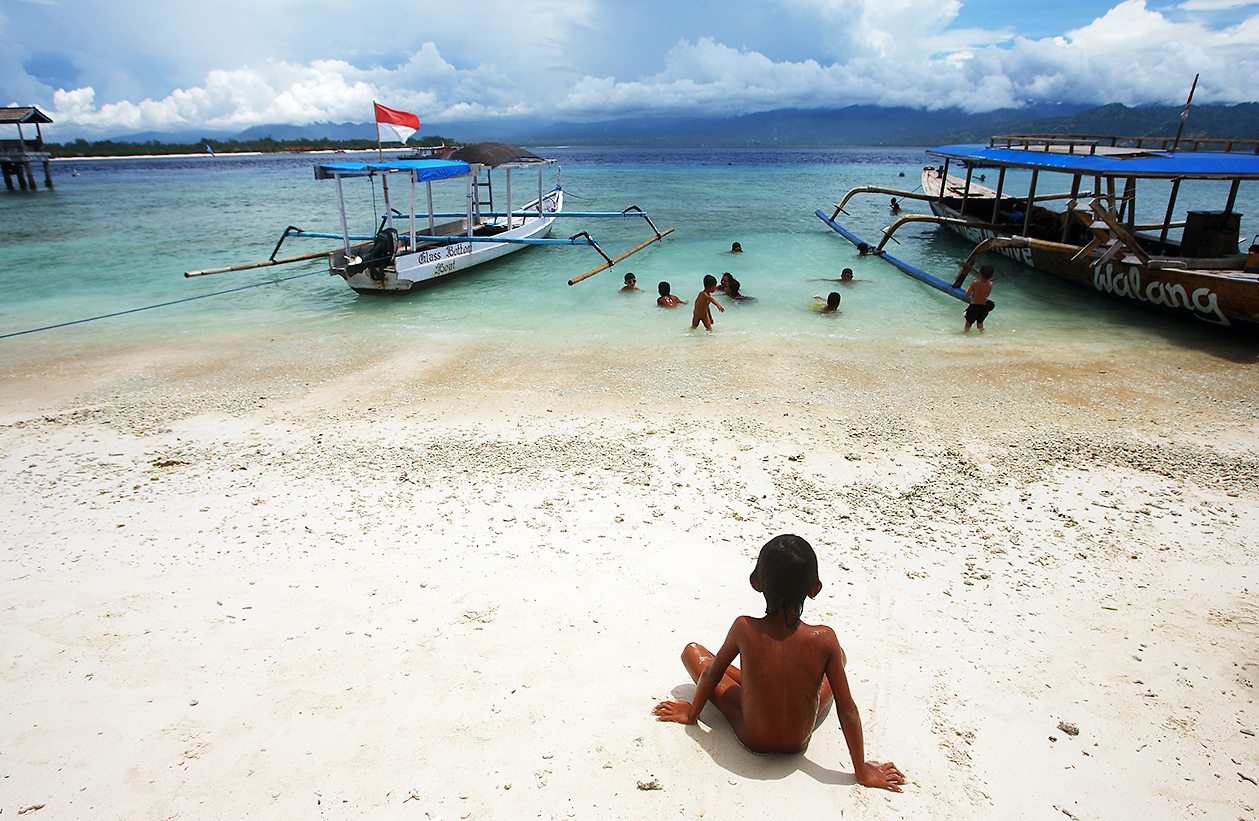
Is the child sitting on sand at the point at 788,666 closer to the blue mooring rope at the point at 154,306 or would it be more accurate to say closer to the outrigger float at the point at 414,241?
the outrigger float at the point at 414,241

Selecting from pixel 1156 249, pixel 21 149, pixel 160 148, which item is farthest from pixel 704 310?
pixel 160 148

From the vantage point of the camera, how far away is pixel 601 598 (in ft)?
13.4

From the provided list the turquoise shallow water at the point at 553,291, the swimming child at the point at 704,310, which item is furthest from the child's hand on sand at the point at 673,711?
the swimming child at the point at 704,310

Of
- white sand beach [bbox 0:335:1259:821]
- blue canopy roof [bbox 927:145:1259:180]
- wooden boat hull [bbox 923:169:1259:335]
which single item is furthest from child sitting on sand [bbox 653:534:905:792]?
blue canopy roof [bbox 927:145:1259:180]

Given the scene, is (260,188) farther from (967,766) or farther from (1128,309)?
(967,766)

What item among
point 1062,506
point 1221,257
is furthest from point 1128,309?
point 1062,506

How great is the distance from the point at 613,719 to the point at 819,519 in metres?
2.57

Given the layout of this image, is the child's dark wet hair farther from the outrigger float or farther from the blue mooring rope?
the blue mooring rope

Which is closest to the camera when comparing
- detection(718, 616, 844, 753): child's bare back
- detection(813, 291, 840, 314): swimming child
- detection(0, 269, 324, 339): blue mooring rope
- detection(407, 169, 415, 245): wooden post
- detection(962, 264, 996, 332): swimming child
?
detection(718, 616, 844, 753): child's bare back

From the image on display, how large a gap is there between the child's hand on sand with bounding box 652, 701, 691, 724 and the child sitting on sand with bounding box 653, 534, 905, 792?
0.34 meters

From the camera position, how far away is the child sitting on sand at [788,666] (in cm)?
249

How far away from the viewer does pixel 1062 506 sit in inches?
204

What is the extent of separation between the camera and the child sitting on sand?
2.49m

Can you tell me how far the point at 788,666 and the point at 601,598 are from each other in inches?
66.6
